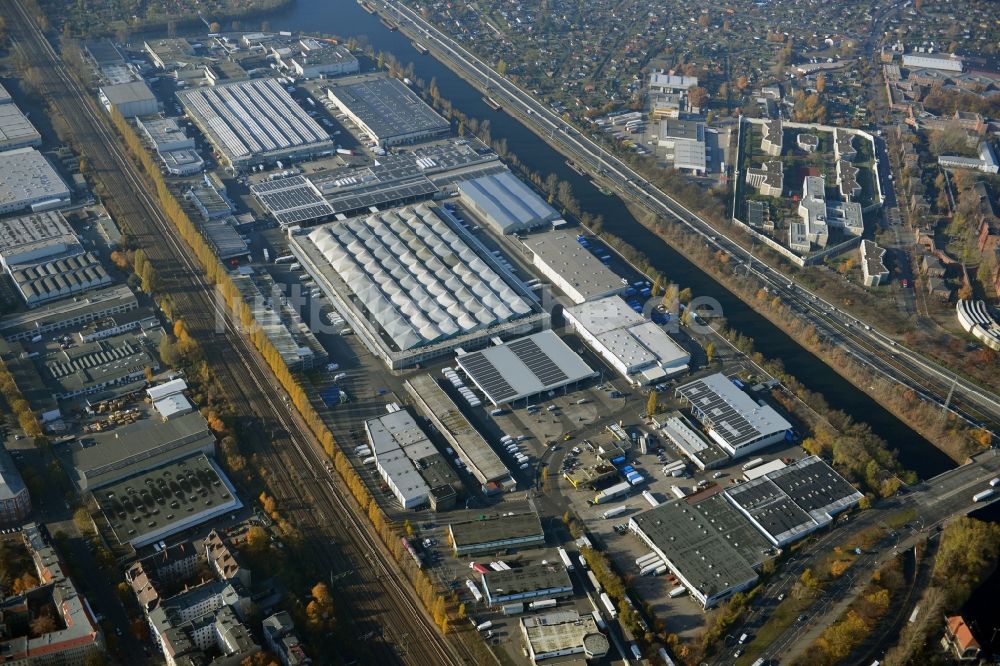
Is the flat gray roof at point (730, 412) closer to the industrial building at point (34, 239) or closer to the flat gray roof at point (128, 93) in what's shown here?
the industrial building at point (34, 239)

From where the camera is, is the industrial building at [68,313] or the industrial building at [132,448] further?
the industrial building at [68,313]

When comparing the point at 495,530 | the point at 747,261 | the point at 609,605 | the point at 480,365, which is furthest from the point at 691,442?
the point at 747,261

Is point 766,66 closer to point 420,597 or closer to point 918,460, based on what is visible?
point 918,460

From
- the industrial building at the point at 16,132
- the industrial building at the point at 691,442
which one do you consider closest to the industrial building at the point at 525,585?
the industrial building at the point at 691,442

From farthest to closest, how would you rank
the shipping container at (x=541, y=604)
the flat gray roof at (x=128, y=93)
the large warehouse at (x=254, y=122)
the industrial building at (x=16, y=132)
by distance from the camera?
the flat gray roof at (x=128, y=93) → the large warehouse at (x=254, y=122) → the industrial building at (x=16, y=132) → the shipping container at (x=541, y=604)

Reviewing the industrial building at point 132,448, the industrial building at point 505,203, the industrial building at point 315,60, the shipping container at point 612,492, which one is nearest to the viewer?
the industrial building at point 132,448

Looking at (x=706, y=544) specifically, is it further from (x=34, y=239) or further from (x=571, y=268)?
(x=34, y=239)

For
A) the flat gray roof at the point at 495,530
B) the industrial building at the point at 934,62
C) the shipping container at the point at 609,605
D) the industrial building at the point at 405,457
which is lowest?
the shipping container at the point at 609,605

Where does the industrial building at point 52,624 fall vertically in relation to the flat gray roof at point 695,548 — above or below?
above
